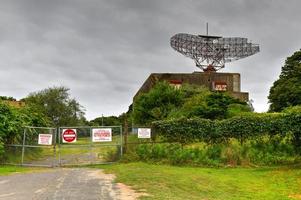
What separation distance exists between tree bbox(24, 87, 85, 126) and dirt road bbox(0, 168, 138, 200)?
54853mm

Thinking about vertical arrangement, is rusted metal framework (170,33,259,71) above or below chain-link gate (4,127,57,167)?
above

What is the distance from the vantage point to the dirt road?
13875 mm

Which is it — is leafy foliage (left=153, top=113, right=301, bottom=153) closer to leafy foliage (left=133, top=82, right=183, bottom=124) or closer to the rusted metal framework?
leafy foliage (left=133, top=82, right=183, bottom=124)

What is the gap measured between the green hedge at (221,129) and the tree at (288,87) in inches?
1190

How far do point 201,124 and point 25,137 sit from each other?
10.9 meters

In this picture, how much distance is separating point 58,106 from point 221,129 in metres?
50.7

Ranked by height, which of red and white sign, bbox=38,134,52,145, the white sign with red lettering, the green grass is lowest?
the green grass

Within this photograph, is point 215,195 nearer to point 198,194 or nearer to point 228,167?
point 198,194

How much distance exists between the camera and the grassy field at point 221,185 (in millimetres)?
15195

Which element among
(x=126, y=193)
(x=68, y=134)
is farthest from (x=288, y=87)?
(x=126, y=193)

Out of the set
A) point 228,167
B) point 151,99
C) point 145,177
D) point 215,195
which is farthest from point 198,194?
point 151,99

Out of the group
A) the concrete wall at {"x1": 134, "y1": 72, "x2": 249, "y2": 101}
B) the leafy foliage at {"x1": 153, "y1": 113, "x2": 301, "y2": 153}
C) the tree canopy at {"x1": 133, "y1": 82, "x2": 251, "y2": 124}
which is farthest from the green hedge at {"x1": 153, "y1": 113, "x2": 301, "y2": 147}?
the concrete wall at {"x1": 134, "y1": 72, "x2": 249, "y2": 101}

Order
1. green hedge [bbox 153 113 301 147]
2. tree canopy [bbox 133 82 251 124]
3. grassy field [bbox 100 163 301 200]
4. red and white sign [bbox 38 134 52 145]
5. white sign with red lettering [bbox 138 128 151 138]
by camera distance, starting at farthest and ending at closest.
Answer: tree canopy [bbox 133 82 251 124], white sign with red lettering [bbox 138 128 151 138], red and white sign [bbox 38 134 52 145], green hedge [bbox 153 113 301 147], grassy field [bbox 100 163 301 200]

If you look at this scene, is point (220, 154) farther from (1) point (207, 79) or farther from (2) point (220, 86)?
(2) point (220, 86)
